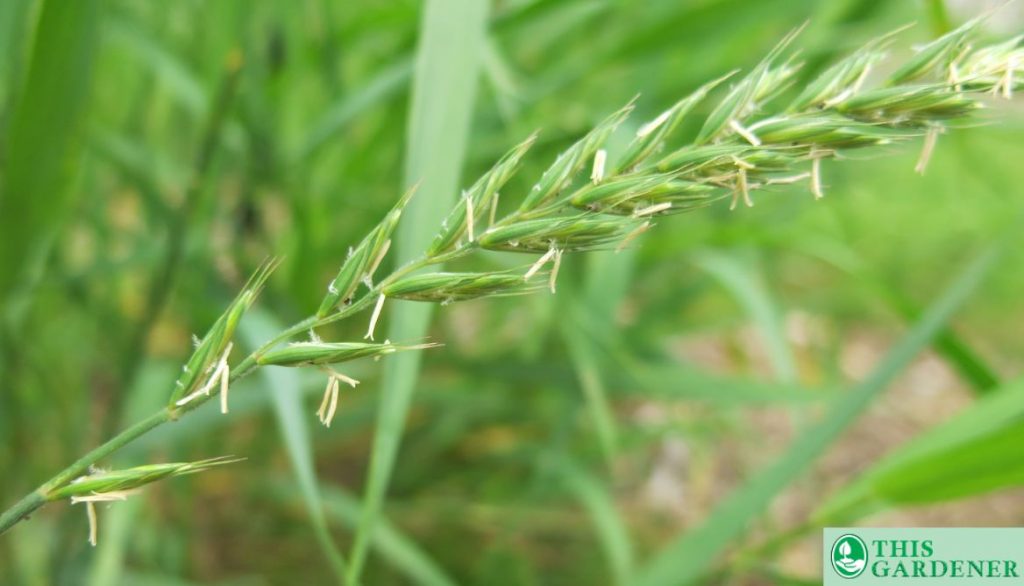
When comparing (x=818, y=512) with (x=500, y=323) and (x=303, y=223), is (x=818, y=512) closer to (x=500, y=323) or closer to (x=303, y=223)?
(x=303, y=223)

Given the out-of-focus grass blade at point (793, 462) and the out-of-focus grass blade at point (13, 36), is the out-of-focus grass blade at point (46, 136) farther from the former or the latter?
the out-of-focus grass blade at point (793, 462)

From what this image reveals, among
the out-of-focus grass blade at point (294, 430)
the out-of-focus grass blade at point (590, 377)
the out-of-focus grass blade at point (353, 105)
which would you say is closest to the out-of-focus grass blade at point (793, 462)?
the out-of-focus grass blade at point (590, 377)

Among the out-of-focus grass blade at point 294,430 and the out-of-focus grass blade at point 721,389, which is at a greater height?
the out-of-focus grass blade at point 721,389

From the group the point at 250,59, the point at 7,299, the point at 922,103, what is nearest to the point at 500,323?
the point at 250,59

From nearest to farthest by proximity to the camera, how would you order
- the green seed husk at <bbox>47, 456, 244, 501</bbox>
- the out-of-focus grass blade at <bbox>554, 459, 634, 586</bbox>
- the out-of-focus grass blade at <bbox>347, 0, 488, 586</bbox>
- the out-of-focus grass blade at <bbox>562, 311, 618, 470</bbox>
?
1. the green seed husk at <bbox>47, 456, 244, 501</bbox>
2. the out-of-focus grass blade at <bbox>347, 0, 488, 586</bbox>
3. the out-of-focus grass blade at <bbox>562, 311, 618, 470</bbox>
4. the out-of-focus grass blade at <bbox>554, 459, 634, 586</bbox>

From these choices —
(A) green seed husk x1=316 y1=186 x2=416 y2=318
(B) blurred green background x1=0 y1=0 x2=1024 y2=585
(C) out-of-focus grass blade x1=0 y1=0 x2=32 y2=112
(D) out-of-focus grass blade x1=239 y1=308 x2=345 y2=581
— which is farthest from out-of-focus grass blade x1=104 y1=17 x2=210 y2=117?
(A) green seed husk x1=316 y1=186 x2=416 y2=318

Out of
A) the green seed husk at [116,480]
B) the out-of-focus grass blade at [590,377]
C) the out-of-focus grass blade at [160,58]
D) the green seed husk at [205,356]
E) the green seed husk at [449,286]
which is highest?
the out-of-focus grass blade at [160,58]

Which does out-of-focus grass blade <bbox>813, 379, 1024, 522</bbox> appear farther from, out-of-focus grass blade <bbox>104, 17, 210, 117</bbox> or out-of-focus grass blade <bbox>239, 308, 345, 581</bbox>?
out-of-focus grass blade <bbox>104, 17, 210, 117</bbox>
